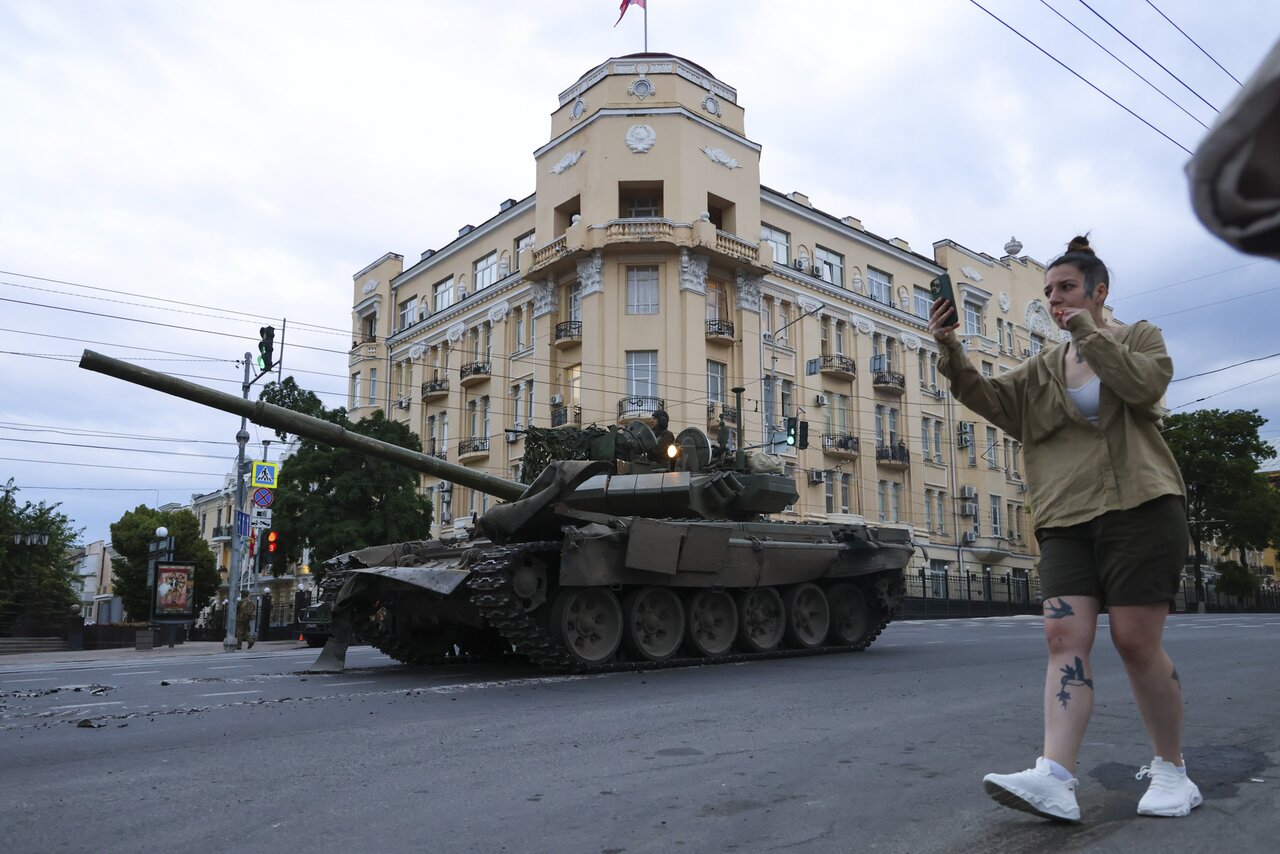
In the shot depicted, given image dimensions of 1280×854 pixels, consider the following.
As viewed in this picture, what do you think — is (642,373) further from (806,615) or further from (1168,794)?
(1168,794)

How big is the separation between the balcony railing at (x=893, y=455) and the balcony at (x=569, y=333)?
12.9m

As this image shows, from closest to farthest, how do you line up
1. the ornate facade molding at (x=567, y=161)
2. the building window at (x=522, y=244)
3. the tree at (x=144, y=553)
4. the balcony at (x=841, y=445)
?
the ornate facade molding at (x=567, y=161) < the balcony at (x=841, y=445) < the building window at (x=522, y=244) < the tree at (x=144, y=553)

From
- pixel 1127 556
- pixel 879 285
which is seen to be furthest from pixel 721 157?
pixel 1127 556

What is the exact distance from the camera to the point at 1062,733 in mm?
3654

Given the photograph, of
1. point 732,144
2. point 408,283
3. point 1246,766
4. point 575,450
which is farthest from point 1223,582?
point 1246,766

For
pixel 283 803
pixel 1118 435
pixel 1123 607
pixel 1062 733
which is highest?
pixel 1118 435

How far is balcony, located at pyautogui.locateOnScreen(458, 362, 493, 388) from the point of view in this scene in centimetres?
4072

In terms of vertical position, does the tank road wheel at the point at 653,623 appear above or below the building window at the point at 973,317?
below

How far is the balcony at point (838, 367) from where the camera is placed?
39219 mm

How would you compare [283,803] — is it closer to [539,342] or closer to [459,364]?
[539,342]

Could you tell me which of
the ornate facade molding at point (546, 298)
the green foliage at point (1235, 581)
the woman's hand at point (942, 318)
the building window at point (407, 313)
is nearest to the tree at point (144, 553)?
the building window at point (407, 313)

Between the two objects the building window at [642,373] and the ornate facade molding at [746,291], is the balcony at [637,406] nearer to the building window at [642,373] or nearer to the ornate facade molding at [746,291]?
the building window at [642,373]

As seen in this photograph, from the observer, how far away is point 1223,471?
49.5 m

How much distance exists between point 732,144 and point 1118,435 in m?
34.1
